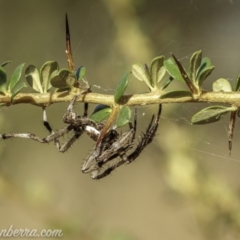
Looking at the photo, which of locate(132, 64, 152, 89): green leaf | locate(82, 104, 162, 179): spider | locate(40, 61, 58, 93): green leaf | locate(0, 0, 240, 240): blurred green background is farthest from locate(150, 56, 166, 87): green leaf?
locate(0, 0, 240, 240): blurred green background

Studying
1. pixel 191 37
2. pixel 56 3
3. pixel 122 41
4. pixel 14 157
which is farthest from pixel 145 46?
pixel 14 157

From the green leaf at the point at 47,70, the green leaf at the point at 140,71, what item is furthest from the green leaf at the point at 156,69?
the green leaf at the point at 47,70

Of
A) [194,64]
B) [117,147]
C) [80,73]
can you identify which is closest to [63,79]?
[80,73]

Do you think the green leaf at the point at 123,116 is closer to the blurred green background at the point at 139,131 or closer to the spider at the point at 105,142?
the spider at the point at 105,142

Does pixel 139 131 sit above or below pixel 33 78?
below

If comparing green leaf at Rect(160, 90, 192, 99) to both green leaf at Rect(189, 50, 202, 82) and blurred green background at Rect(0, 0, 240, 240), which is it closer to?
green leaf at Rect(189, 50, 202, 82)

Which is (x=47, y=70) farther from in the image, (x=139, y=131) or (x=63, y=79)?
(x=139, y=131)
